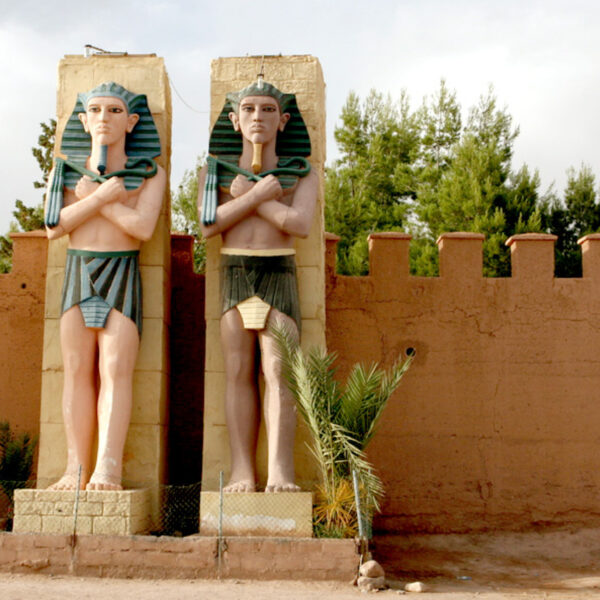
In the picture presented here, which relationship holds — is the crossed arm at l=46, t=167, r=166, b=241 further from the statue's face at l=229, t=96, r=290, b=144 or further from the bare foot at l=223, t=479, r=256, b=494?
the bare foot at l=223, t=479, r=256, b=494

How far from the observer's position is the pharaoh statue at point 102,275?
8055 mm

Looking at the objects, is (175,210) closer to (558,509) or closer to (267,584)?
(558,509)

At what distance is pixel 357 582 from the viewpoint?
23.2ft

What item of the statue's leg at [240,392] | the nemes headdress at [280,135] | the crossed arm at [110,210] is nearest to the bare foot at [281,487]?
the statue's leg at [240,392]

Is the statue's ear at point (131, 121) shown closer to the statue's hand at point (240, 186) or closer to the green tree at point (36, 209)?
the statue's hand at point (240, 186)

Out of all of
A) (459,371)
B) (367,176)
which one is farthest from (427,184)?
(459,371)

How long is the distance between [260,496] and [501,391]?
10.8 ft

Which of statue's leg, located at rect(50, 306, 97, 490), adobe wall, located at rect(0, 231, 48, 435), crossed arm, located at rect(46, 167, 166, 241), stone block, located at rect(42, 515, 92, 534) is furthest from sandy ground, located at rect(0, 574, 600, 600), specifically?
crossed arm, located at rect(46, 167, 166, 241)

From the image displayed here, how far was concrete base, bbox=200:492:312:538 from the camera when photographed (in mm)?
7547

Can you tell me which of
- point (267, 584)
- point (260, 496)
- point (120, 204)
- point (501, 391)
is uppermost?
point (120, 204)

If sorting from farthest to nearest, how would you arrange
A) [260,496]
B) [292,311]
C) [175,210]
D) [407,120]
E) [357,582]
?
[407,120]
[175,210]
[292,311]
[260,496]
[357,582]

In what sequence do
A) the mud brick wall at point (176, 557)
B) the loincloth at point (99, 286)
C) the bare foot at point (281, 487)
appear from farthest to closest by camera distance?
the loincloth at point (99, 286), the bare foot at point (281, 487), the mud brick wall at point (176, 557)

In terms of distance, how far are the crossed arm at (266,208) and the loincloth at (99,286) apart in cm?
84

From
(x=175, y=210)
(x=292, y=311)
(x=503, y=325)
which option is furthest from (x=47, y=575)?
(x=175, y=210)
